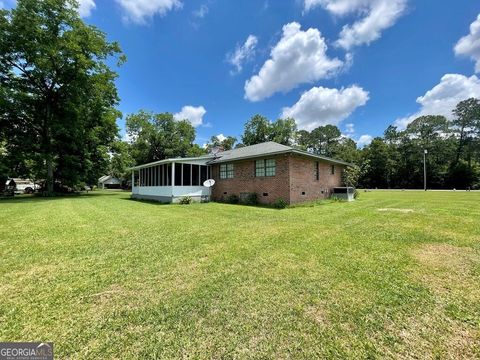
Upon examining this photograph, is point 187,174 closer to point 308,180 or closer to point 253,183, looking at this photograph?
point 253,183

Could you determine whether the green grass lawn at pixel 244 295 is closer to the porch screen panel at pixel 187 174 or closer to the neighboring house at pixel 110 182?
the porch screen panel at pixel 187 174

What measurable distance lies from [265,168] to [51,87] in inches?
874

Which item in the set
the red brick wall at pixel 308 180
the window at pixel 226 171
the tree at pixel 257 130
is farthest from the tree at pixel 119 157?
the tree at pixel 257 130

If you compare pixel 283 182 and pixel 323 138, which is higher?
pixel 323 138

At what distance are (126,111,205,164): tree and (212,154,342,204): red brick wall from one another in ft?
84.5

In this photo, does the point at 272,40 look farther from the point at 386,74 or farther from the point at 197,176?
the point at 197,176

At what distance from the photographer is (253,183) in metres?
15.0

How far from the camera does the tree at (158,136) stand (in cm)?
4012

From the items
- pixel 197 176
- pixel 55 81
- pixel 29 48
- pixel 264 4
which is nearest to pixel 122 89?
pixel 55 81

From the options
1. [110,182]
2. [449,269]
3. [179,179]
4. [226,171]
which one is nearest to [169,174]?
[179,179]

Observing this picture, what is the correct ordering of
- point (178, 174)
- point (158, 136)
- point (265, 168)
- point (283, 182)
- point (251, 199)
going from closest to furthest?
point (283, 182)
point (265, 168)
point (251, 199)
point (178, 174)
point (158, 136)

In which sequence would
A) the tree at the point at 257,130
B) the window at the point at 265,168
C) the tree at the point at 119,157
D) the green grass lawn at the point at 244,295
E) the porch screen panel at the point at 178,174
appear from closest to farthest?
the green grass lawn at the point at 244,295 → the window at the point at 265,168 → the porch screen panel at the point at 178,174 → the tree at the point at 119,157 → the tree at the point at 257,130

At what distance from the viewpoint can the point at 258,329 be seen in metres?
2.42

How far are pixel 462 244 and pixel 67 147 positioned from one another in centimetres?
2887
